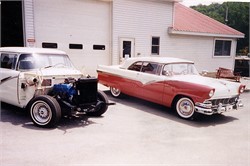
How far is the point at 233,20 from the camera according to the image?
4662cm

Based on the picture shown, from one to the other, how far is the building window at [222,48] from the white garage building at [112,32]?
80cm

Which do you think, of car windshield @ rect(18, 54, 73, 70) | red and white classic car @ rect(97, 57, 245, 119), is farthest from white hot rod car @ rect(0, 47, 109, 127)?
red and white classic car @ rect(97, 57, 245, 119)

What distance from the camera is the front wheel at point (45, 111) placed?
5.41 meters

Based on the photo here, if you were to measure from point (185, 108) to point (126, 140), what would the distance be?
240cm

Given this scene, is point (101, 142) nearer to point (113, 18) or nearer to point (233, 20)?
point (113, 18)

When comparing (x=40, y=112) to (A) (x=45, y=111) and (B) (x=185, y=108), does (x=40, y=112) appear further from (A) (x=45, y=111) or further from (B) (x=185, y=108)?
(B) (x=185, y=108)

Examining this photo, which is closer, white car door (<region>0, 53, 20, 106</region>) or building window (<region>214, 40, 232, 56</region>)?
white car door (<region>0, 53, 20, 106</region>)

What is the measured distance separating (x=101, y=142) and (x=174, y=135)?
65.3 inches

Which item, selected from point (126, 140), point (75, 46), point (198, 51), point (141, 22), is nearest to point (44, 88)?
point (126, 140)

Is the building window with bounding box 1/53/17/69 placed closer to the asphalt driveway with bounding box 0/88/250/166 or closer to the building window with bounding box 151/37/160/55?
the asphalt driveway with bounding box 0/88/250/166

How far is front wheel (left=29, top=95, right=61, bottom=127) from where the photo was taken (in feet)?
17.7

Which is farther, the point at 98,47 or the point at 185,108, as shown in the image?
the point at 98,47

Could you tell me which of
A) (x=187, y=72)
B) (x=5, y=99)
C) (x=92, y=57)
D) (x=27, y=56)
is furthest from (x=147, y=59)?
(x=92, y=57)

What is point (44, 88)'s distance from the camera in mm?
5934
